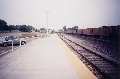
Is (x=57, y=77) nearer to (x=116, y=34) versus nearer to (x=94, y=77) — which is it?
(x=94, y=77)

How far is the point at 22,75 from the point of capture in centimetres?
740

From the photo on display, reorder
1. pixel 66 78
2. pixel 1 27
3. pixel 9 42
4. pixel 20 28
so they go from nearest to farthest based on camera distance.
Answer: pixel 66 78 < pixel 9 42 < pixel 1 27 < pixel 20 28

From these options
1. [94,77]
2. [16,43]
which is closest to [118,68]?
[94,77]

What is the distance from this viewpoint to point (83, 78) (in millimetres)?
7051

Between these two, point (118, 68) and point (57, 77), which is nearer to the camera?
point (57, 77)

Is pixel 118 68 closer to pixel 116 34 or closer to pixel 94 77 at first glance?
pixel 94 77

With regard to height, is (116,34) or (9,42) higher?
(116,34)

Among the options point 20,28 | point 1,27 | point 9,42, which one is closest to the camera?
point 9,42

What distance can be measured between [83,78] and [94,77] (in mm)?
450

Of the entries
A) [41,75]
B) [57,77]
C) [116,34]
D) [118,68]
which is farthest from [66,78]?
[116,34]

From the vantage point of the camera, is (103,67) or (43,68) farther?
(103,67)

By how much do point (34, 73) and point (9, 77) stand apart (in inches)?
42.6

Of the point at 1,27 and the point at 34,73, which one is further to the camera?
the point at 1,27

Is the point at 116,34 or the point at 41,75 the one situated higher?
the point at 116,34
